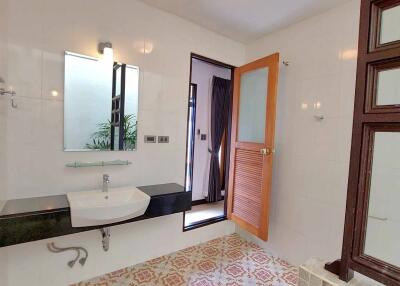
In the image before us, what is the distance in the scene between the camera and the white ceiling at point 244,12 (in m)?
1.96

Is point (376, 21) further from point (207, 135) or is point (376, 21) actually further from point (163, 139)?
point (207, 135)

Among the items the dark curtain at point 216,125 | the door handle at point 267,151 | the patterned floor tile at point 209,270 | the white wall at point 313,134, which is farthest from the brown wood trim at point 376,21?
the dark curtain at point 216,125

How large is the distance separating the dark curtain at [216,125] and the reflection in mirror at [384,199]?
3.00 meters

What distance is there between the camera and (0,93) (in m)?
1.45

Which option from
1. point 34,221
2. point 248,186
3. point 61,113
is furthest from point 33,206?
point 248,186

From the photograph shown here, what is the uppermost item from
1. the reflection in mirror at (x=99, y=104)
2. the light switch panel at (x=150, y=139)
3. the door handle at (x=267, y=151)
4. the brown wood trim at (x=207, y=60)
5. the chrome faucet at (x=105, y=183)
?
the brown wood trim at (x=207, y=60)

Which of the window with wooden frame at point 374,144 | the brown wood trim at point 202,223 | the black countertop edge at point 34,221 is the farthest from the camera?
the brown wood trim at point 202,223

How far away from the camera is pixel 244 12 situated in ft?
6.98

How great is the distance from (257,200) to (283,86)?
4.01 feet

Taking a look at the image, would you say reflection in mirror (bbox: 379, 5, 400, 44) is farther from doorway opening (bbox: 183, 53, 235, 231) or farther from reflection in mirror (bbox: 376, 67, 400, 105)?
doorway opening (bbox: 183, 53, 235, 231)

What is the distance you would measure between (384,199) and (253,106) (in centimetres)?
173

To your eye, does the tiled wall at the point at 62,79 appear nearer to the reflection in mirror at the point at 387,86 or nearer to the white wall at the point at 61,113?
the white wall at the point at 61,113

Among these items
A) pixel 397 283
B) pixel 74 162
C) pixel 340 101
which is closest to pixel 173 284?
pixel 74 162

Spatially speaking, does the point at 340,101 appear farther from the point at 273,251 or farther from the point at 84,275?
the point at 84,275
